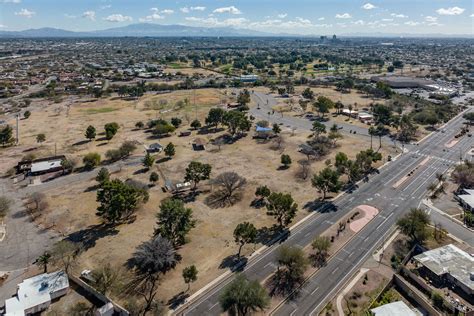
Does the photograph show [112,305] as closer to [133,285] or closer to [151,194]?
[133,285]

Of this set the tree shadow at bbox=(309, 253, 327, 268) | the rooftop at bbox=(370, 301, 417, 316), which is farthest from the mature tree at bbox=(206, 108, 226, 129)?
the rooftop at bbox=(370, 301, 417, 316)

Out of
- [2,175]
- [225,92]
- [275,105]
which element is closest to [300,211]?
[2,175]

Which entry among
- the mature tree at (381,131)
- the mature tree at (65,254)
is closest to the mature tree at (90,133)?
the mature tree at (65,254)

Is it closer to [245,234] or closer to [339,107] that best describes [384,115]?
[339,107]

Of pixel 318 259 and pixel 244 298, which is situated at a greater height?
pixel 244 298

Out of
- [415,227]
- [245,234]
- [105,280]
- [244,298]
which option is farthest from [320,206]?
[105,280]

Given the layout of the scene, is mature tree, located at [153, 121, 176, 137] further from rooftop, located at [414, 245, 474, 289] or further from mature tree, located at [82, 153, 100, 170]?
rooftop, located at [414, 245, 474, 289]
